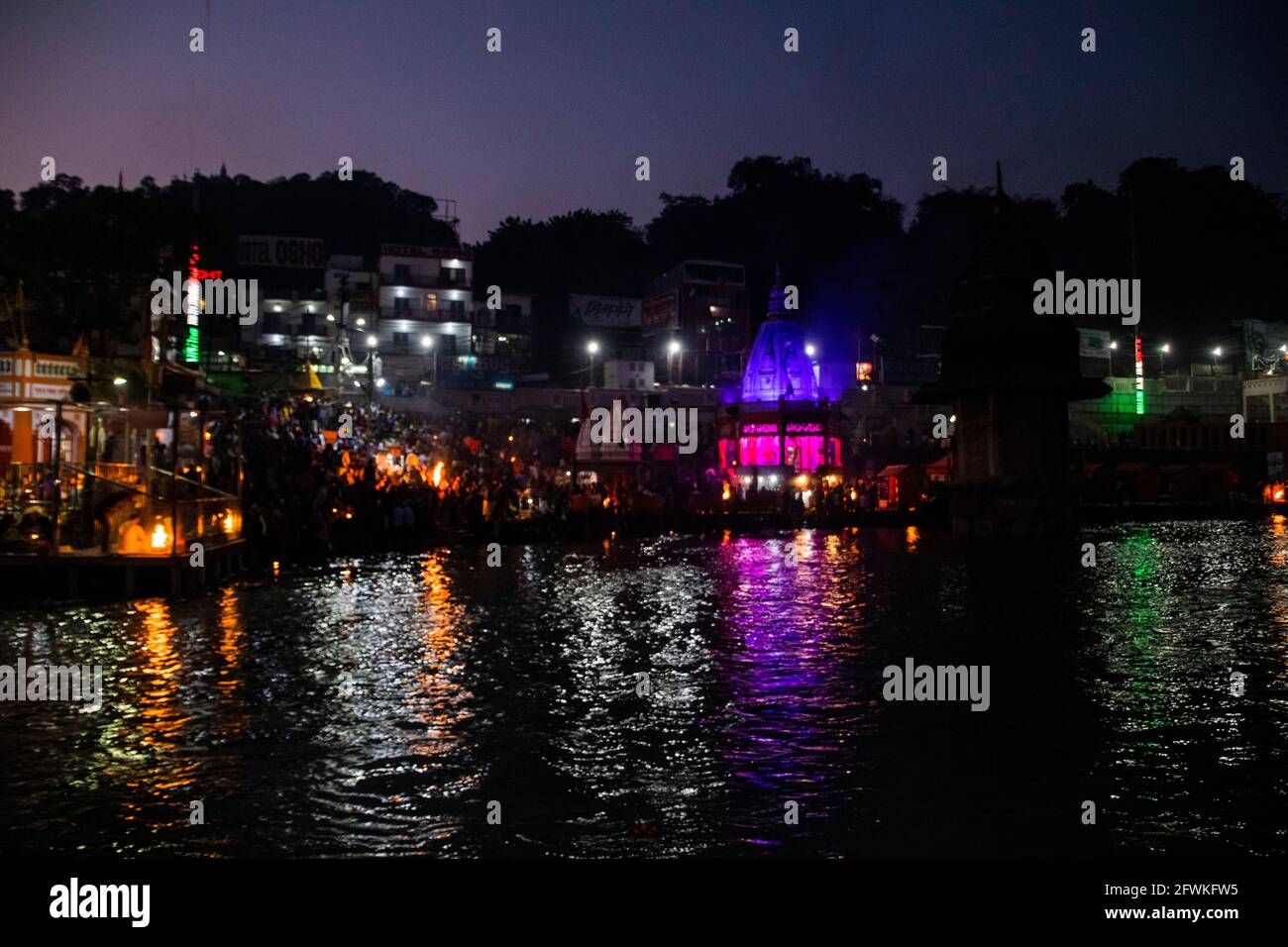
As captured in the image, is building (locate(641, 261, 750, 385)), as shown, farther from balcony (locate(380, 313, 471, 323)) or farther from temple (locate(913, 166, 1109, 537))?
temple (locate(913, 166, 1109, 537))

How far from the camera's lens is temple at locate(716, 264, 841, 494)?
58094 mm

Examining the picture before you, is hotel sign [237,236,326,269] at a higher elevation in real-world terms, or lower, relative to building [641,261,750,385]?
higher

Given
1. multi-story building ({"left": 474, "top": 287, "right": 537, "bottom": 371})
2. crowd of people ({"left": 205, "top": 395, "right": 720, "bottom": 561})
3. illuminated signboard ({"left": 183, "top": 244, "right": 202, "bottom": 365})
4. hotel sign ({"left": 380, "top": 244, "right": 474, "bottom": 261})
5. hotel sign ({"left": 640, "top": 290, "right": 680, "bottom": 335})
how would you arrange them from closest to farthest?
crowd of people ({"left": 205, "top": 395, "right": 720, "bottom": 561})
illuminated signboard ({"left": 183, "top": 244, "right": 202, "bottom": 365})
hotel sign ({"left": 380, "top": 244, "right": 474, "bottom": 261})
hotel sign ({"left": 640, "top": 290, "right": 680, "bottom": 335})
multi-story building ({"left": 474, "top": 287, "right": 537, "bottom": 371})

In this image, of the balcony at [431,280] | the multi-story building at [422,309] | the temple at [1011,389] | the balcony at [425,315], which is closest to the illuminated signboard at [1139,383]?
the temple at [1011,389]

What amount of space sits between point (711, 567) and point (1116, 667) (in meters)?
14.7

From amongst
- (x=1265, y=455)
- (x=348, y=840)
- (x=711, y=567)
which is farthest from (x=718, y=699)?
(x=1265, y=455)

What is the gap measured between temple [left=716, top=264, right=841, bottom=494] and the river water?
37810 millimetres

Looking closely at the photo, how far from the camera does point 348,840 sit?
7062 mm

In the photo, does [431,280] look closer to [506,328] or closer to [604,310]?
[506,328]

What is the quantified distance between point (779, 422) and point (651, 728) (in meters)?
48.8

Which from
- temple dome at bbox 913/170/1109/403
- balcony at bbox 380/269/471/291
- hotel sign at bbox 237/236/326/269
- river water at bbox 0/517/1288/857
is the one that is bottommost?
river water at bbox 0/517/1288/857

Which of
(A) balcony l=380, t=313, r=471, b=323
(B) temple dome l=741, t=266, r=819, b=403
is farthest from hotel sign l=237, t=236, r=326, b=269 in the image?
(B) temple dome l=741, t=266, r=819, b=403

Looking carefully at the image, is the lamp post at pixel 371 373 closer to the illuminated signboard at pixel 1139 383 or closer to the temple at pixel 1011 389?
the temple at pixel 1011 389

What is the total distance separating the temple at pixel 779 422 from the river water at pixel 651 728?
37.8 m
